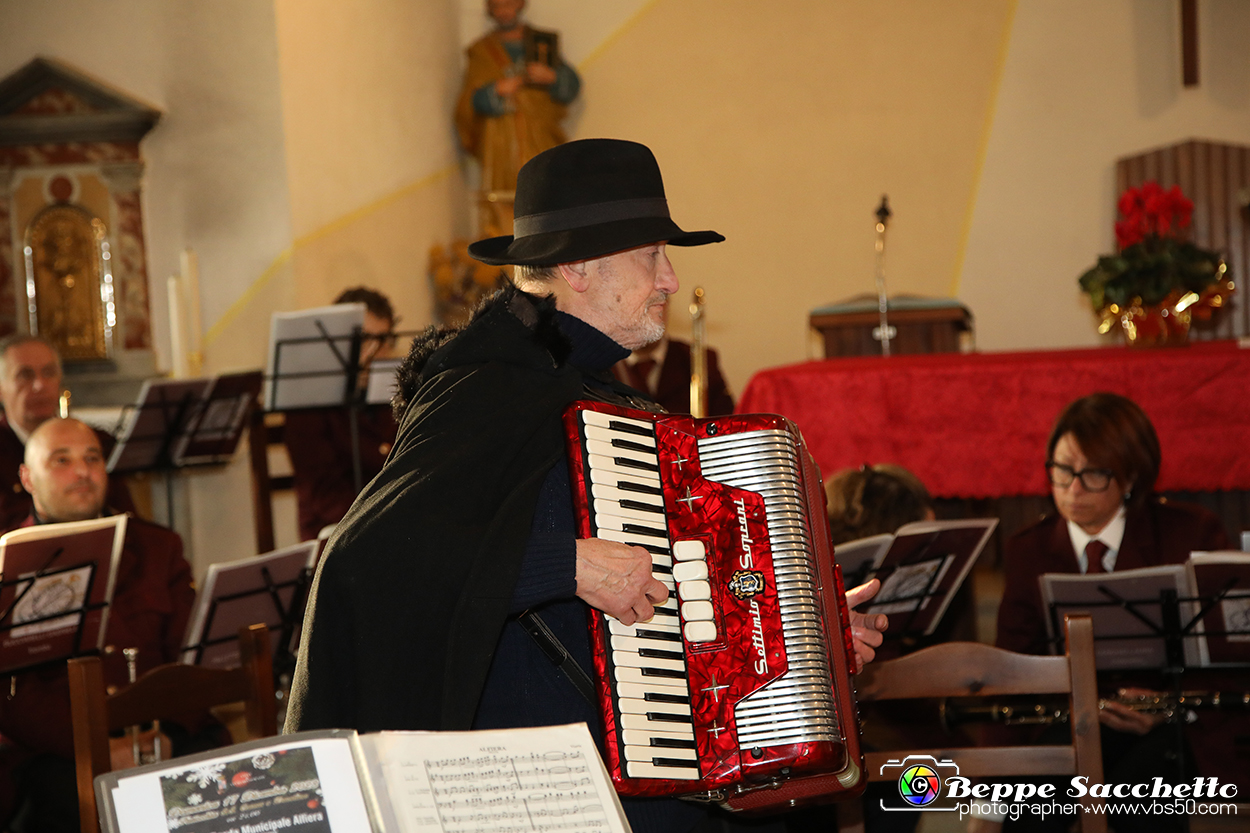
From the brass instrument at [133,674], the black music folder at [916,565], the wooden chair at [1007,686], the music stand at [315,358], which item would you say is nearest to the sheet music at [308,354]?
the music stand at [315,358]

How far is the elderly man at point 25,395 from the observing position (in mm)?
5234

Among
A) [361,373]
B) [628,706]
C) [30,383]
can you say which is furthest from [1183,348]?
[30,383]

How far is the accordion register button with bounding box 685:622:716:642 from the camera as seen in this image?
6.09 feet

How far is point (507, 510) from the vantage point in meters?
1.84

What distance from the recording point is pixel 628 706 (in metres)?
1.78

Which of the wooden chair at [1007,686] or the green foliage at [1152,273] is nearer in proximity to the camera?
the wooden chair at [1007,686]

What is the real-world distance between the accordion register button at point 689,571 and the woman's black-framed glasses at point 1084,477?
2.30 metres

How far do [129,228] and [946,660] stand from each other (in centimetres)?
612

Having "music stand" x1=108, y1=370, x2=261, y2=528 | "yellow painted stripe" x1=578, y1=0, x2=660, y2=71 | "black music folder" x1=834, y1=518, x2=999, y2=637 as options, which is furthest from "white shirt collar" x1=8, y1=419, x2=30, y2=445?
"yellow painted stripe" x1=578, y1=0, x2=660, y2=71

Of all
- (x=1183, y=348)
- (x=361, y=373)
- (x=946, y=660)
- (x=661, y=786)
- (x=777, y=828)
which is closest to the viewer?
(x=661, y=786)

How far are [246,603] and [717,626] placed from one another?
2.34 metres

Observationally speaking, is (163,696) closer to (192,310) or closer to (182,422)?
(182,422)

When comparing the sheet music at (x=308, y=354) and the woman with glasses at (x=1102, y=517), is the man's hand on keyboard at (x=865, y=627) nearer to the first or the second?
the woman with glasses at (x=1102, y=517)

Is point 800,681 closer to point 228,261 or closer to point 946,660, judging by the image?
point 946,660
